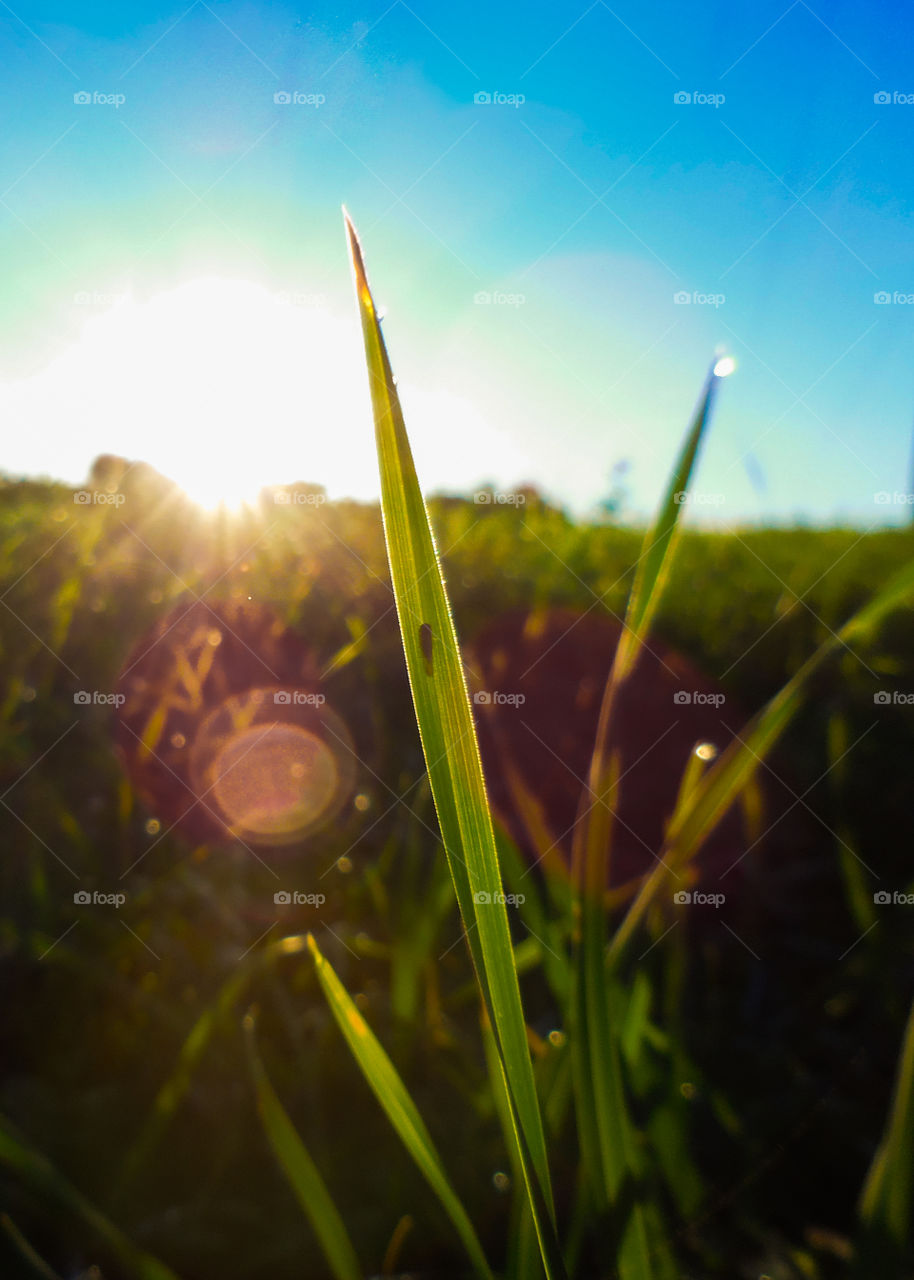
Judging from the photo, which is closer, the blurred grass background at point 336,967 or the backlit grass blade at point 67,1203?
the backlit grass blade at point 67,1203

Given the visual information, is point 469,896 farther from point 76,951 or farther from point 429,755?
point 76,951

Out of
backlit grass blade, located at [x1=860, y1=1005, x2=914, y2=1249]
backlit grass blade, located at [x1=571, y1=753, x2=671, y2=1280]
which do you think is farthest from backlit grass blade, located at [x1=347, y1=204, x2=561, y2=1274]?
backlit grass blade, located at [x1=860, y1=1005, x2=914, y2=1249]

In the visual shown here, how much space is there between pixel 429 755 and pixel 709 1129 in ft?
2.62

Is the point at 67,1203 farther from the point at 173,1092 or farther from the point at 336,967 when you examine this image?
the point at 336,967

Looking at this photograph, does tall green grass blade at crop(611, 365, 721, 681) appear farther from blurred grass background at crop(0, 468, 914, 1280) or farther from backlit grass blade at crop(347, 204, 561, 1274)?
blurred grass background at crop(0, 468, 914, 1280)

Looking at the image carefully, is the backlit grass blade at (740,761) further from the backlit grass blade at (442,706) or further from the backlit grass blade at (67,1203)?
the backlit grass blade at (67,1203)

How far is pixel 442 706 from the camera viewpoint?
236 millimetres

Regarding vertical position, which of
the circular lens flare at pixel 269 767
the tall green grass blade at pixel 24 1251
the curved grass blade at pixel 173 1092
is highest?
the circular lens flare at pixel 269 767

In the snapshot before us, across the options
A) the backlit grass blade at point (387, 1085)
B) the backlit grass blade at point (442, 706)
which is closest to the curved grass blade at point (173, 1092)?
the backlit grass blade at point (387, 1085)

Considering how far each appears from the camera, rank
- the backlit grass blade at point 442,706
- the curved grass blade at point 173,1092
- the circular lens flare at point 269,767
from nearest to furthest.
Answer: the backlit grass blade at point 442,706 < the curved grass blade at point 173,1092 < the circular lens flare at point 269,767

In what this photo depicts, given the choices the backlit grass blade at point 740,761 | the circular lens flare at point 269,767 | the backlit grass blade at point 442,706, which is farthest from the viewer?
the circular lens flare at point 269,767

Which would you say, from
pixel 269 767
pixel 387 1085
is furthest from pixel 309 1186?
pixel 269 767

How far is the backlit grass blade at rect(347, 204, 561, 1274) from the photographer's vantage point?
22 cm

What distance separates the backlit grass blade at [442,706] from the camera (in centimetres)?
22
